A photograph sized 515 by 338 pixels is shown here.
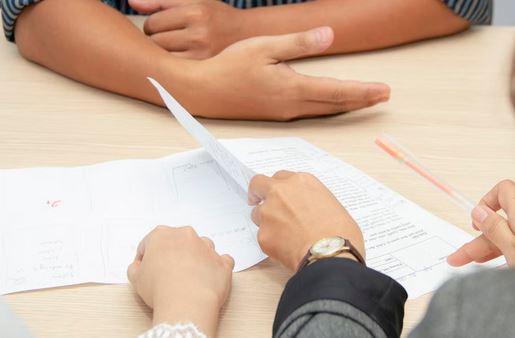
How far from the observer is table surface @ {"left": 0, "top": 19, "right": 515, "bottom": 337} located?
651mm

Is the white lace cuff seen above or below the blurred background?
above

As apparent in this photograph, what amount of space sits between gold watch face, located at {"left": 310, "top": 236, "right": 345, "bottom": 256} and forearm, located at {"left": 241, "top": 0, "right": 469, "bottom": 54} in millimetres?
538

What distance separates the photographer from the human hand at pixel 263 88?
946 millimetres

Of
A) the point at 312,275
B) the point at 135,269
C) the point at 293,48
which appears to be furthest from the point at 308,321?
the point at 293,48

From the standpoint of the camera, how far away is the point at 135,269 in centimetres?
65

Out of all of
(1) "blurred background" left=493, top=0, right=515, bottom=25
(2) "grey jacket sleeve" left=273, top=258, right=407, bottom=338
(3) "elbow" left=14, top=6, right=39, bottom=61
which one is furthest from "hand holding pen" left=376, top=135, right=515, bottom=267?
(1) "blurred background" left=493, top=0, right=515, bottom=25

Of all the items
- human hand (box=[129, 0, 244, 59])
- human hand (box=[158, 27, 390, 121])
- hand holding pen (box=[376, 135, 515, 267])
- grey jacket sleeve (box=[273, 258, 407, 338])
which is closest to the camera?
grey jacket sleeve (box=[273, 258, 407, 338])

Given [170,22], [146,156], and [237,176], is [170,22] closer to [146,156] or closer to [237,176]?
[146,156]

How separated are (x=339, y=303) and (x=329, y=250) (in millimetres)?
93

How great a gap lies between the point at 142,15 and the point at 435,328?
1043 millimetres

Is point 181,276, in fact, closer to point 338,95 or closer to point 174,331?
point 174,331

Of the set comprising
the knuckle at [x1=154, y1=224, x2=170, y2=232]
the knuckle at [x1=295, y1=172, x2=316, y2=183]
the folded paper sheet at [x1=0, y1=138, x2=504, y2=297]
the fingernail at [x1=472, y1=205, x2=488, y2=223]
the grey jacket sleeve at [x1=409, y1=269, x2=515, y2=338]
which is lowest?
the folded paper sheet at [x1=0, y1=138, x2=504, y2=297]

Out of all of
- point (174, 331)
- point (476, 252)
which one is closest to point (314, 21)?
point (476, 252)

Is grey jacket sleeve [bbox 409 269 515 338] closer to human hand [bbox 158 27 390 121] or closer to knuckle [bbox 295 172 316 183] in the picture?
knuckle [bbox 295 172 316 183]
